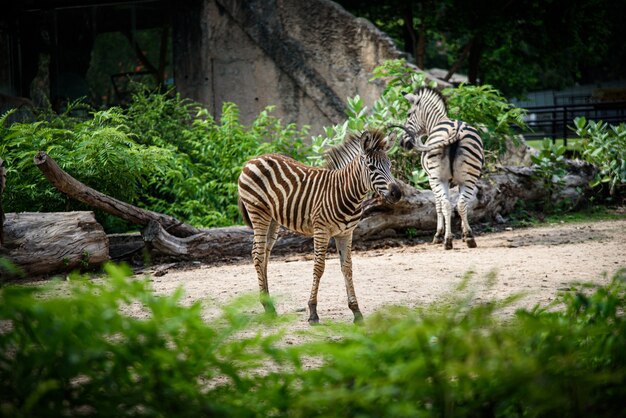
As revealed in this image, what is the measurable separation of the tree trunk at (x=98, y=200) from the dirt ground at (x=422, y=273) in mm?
724

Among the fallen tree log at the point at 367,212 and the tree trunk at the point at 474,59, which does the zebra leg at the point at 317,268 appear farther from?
the tree trunk at the point at 474,59

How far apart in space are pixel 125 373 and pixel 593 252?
8882 millimetres

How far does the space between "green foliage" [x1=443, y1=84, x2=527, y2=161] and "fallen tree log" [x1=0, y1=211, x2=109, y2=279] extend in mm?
7399

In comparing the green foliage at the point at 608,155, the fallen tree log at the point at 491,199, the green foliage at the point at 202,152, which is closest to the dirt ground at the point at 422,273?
the fallen tree log at the point at 491,199

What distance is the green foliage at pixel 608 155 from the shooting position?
1462 cm

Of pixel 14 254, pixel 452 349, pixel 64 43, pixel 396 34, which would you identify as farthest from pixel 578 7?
pixel 452 349

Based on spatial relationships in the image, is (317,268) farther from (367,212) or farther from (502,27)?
(502,27)

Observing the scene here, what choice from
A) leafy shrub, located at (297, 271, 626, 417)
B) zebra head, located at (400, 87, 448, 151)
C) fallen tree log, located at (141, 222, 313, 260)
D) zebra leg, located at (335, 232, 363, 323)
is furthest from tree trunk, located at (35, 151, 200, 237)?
leafy shrub, located at (297, 271, 626, 417)

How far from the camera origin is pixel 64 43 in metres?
17.5

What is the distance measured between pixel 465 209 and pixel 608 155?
5387 millimetres

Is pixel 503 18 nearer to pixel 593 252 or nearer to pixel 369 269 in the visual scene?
pixel 593 252

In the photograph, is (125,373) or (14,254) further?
(14,254)

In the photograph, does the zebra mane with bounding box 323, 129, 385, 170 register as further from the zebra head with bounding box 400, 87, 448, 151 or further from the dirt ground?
the zebra head with bounding box 400, 87, 448, 151

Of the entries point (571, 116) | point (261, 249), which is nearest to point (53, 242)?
point (261, 249)
